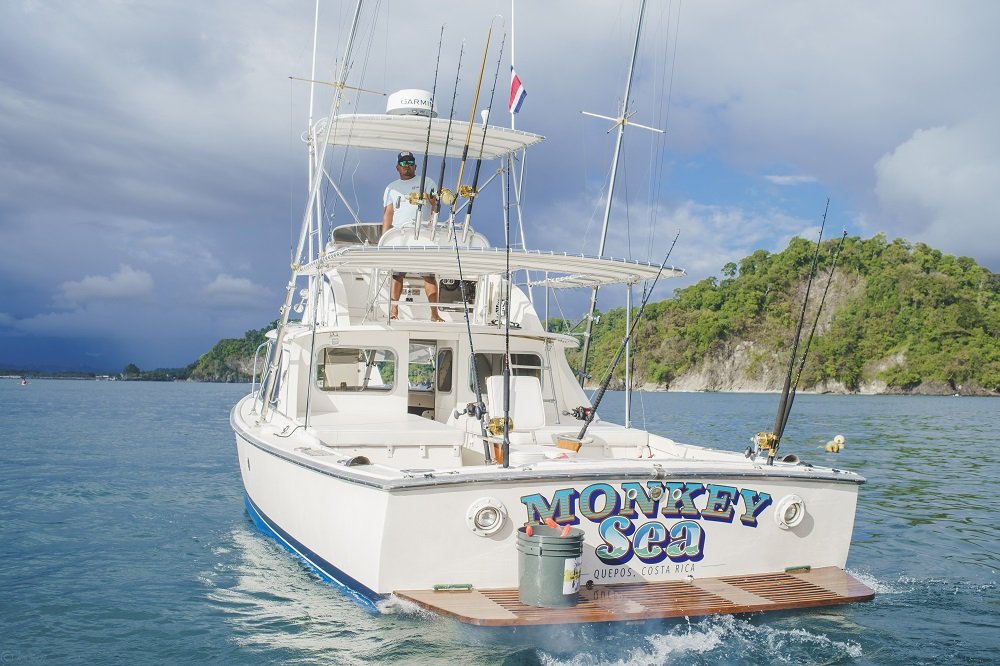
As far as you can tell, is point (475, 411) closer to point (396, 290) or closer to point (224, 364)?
point (396, 290)

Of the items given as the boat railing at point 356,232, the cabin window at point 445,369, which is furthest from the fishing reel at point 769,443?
the boat railing at point 356,232

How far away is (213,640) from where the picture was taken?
744 cm

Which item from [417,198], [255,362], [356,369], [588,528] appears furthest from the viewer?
[255,362]

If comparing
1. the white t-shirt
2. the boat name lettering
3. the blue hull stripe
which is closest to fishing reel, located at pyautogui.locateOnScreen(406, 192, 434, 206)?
the white t-shirt

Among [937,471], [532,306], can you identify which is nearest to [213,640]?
[532,306]

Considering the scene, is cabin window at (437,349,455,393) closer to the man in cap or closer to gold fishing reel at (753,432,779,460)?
the man in cap

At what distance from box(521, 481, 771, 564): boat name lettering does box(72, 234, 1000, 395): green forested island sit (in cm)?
8693

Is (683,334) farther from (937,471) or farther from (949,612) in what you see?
(949,612)

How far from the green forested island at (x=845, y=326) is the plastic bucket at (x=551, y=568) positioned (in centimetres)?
8798

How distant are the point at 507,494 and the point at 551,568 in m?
0.76

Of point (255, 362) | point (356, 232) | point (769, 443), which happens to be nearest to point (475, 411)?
point (769, 443)

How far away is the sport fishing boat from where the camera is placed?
6.71m

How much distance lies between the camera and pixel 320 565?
8.31 meters

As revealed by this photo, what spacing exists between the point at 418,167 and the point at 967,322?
10107 cm
